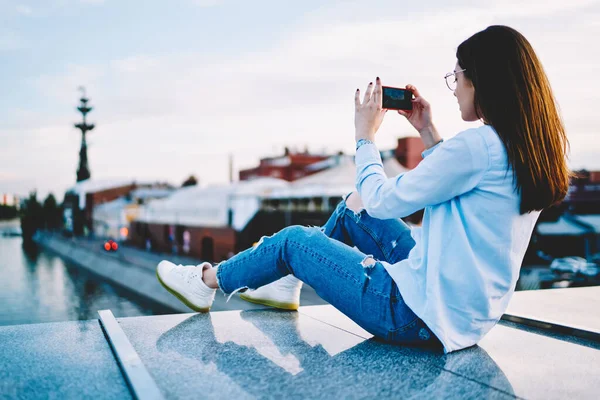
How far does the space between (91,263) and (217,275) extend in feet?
105

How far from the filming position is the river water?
20.8m

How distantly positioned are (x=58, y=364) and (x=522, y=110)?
1.49m

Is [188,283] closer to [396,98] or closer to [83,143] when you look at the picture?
[396,98]

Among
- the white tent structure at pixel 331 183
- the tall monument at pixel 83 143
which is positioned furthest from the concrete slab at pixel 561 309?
the tall monument at pixel 83 143

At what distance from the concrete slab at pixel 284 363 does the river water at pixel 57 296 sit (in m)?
16.8

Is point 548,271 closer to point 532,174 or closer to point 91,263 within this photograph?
point 532,174

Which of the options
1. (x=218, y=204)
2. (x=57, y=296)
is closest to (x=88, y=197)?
(x=57, y=296)

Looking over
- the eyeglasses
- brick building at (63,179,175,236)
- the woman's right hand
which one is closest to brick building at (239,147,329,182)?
brick building at (63,179,175,236)

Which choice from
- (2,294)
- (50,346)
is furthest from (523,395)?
(2,294)

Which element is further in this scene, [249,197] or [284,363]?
[249,197]

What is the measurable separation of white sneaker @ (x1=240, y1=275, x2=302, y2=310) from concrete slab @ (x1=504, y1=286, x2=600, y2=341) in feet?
3.14

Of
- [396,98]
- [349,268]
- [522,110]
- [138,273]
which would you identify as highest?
[396,98]

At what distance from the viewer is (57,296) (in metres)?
25.2

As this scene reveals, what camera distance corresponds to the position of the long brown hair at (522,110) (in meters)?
1.50
